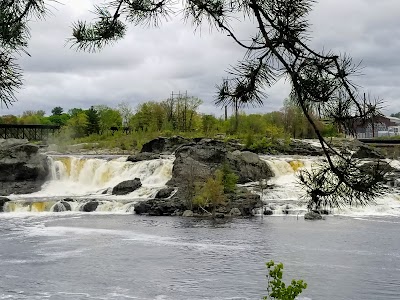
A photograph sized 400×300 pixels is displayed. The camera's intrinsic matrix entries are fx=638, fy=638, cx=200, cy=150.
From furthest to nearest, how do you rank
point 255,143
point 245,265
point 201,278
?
point 255,143 < point 245,265 < point 201,278

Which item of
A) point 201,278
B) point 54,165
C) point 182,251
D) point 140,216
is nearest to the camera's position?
point 201,278

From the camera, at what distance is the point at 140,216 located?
1160 inches

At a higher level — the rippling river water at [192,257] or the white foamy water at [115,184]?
the white foamy water at [115,184]

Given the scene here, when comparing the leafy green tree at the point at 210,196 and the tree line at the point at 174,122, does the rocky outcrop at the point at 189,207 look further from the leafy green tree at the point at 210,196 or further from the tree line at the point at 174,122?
the tree line at the point at 174,122

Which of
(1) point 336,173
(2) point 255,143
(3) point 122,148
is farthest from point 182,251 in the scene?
(3) point 122,148

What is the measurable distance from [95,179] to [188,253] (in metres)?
20.7

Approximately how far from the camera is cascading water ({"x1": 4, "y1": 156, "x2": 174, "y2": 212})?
3469cm

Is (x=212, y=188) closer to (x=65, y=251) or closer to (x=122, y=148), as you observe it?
(x=65, y=251)

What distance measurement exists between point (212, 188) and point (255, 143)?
2165 centimetres

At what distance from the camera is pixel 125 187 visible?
35906 mm

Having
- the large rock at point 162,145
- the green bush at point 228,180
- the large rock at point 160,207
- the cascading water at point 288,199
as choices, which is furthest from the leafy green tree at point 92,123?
the large rock at point 160,207

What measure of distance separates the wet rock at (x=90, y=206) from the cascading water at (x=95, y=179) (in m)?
0.80

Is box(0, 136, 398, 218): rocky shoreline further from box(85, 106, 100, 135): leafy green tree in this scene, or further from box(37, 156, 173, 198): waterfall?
box(85, 106, 100, 135): leafy green tree

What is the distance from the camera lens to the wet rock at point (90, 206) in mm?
31400
